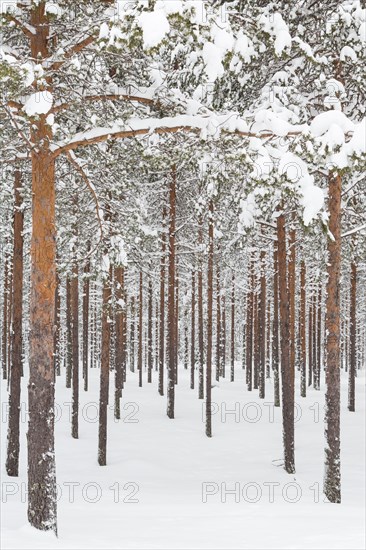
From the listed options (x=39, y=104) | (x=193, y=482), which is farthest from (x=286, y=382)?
(x=39, y=104)

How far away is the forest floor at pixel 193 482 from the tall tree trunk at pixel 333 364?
22.7 inches

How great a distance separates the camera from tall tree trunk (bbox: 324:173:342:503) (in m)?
11.0

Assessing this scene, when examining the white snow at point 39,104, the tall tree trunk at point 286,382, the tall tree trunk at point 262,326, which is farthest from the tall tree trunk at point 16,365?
the tall tree trunk at point 262,326

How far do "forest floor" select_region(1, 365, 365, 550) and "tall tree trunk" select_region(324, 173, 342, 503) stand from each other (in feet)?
1.89

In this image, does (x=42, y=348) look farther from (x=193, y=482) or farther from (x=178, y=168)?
(x=193, y=482)

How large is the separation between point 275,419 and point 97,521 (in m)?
14.2

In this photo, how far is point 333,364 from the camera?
11.2 metres

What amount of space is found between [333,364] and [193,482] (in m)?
5.04

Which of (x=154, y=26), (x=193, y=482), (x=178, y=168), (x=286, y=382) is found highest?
(x=154, y=26)

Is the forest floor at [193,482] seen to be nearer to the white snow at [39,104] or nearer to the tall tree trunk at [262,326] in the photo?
the tall tree trunk at [262,326]

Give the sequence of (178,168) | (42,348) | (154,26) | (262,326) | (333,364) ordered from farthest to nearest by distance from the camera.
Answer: (262,326)
(333,364)
(178,168)
(42,348)
(154,26)

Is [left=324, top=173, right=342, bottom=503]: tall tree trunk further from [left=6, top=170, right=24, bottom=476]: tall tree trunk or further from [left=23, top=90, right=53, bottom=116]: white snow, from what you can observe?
[left=6, top=170, right=24, bottom=476]: tall tree trunk

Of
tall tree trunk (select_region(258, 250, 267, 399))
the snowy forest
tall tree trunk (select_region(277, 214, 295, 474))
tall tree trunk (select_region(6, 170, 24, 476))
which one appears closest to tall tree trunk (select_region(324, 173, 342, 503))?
the snowy forest

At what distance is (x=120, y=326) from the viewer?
22.2 meters
